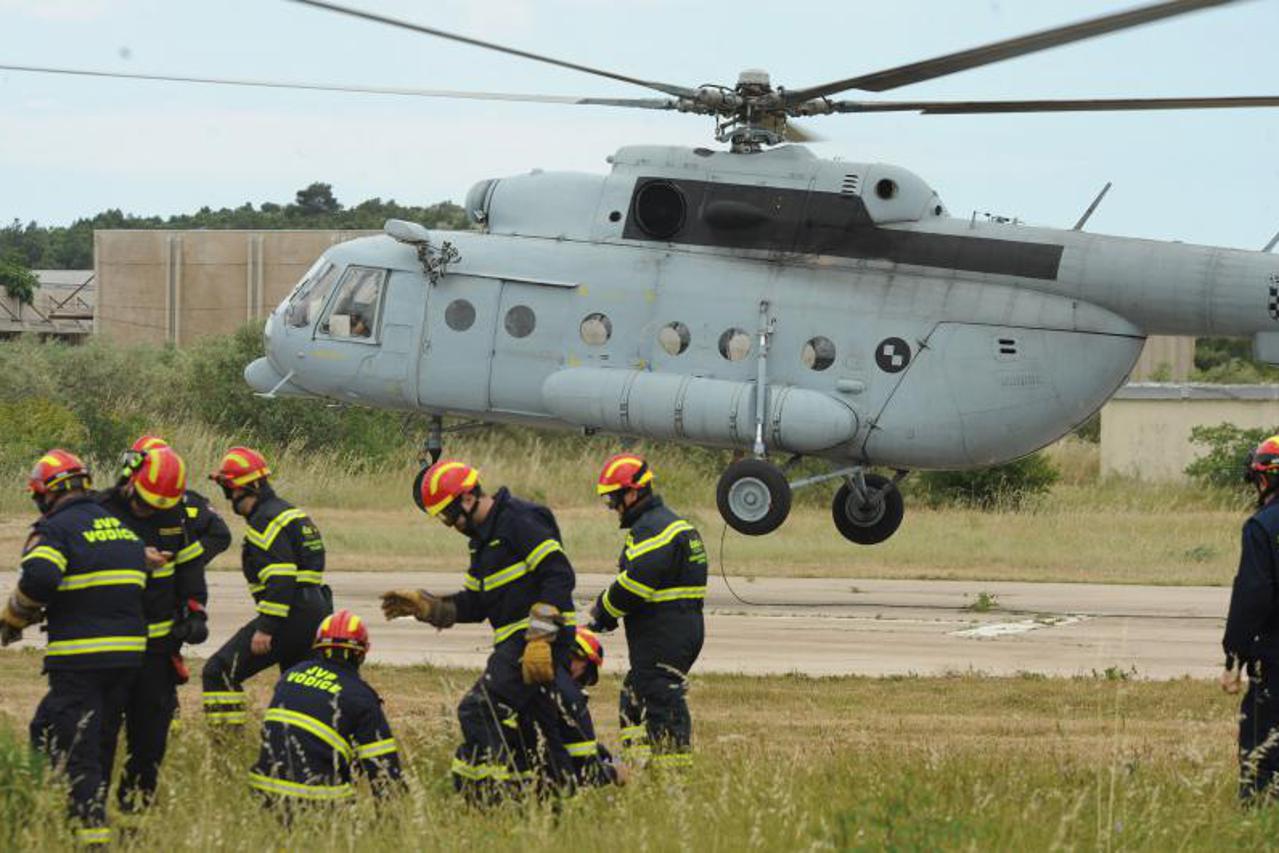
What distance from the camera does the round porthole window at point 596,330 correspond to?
2052cm

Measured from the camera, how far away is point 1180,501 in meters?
37.6

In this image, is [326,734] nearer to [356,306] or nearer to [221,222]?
[356,306]

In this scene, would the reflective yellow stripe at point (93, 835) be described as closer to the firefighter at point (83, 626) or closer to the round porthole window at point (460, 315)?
the firefighter at point (83, 626)

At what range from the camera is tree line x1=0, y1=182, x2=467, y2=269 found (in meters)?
103

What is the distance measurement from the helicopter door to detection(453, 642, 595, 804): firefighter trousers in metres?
11.0

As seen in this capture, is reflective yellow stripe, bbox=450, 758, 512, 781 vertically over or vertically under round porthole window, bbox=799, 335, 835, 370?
under

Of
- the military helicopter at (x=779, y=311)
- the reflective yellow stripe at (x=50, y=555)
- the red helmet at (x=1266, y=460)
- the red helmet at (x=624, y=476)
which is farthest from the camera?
the military helicopter at (x=779, y=311)

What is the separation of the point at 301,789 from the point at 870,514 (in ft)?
40.5

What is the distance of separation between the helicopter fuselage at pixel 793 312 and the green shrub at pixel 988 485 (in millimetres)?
14919

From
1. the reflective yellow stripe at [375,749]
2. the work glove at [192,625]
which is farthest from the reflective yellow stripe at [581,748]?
the work glove at [192,625]

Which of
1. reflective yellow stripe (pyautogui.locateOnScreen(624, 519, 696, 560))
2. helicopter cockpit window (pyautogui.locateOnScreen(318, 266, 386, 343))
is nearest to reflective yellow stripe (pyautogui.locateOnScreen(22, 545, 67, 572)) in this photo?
reflective yellow stripe (pyautogui.locateOnScreen(624, 519, 696, 560))

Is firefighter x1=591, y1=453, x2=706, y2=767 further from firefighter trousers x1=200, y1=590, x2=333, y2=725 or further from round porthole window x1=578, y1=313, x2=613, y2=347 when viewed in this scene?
round porthole window x1=578, y1=313, x2=613, y2=347

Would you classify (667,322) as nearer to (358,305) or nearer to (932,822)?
(358,305)

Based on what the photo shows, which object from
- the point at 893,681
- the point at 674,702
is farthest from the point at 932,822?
the point at 893,681
